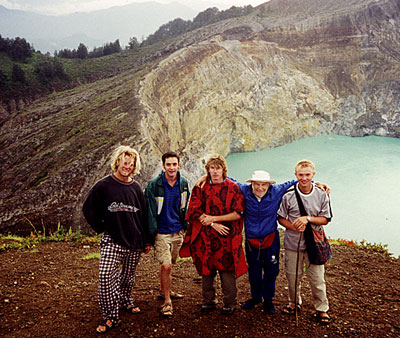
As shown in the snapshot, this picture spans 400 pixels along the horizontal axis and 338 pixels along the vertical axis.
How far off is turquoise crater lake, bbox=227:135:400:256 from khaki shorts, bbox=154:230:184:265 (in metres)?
9.91

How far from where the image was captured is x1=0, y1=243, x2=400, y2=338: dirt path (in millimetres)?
3961

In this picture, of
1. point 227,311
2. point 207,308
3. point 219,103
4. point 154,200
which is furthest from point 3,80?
point 227,311

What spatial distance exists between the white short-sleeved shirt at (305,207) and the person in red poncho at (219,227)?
1.92ft

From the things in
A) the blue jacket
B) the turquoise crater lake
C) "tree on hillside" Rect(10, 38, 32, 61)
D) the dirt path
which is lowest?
the turquoise crater lake

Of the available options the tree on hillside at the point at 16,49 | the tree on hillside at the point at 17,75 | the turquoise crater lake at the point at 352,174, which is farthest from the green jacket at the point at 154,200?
the tree on hillside at the point at 16,49

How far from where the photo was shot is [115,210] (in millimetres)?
3934

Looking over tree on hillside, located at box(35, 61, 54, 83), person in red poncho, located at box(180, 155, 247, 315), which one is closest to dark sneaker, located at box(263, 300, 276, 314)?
person in red poncho, located at box(180, 155, 247, 315)

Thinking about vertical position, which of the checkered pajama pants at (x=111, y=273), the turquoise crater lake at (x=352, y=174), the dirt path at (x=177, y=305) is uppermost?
the checkered pajama pants at (x=111, y=273)

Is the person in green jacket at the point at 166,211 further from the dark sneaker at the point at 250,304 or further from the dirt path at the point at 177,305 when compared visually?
the dark sneaker at the point at 250,304

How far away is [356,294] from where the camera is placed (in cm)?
535

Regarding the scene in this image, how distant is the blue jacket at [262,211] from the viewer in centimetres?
424

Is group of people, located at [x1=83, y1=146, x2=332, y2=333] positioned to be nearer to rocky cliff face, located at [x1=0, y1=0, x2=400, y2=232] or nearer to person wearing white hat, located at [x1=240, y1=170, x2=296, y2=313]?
person wearing white hat, located at [x1=240, y1=170, x2=296, y2=313]

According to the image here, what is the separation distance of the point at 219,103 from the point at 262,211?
67.8 feet

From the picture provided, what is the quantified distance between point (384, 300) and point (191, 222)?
3.43 m
